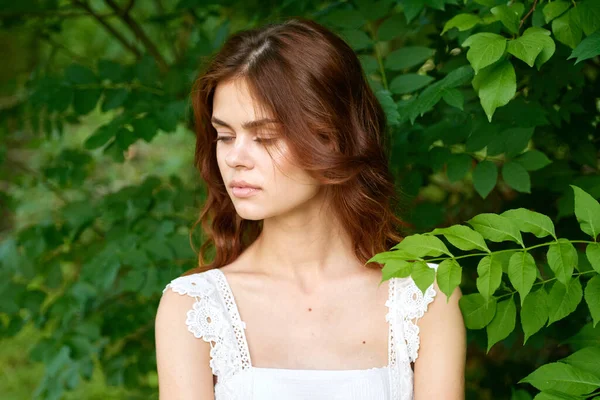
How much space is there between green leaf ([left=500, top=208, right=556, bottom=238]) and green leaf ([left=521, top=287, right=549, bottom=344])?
0.55ft

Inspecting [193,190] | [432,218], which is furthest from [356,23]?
[193,190]

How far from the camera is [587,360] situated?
1.55 m

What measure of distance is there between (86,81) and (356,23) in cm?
96

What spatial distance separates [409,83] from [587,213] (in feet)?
2.66

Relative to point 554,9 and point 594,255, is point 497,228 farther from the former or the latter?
point 554,9

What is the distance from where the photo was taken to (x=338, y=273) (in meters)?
2.07

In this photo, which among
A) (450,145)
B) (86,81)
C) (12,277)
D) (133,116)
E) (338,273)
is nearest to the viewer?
(338,273)

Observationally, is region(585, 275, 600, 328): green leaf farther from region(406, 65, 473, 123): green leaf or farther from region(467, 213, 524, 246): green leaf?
region(406, 65, 473, 123): green leaf

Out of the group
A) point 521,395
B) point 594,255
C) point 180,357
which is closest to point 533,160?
point 521,395

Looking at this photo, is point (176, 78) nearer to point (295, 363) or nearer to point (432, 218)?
point (432, 218)

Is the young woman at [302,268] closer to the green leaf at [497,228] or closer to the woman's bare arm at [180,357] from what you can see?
the woman's bare arm at [180,357]

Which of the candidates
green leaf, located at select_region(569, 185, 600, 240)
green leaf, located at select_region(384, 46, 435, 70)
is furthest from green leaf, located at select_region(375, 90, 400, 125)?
green leaf, located at select_region(569, 185, 600, 240)

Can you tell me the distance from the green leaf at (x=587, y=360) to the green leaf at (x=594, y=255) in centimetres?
23

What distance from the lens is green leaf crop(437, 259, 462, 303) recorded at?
1453 mm
